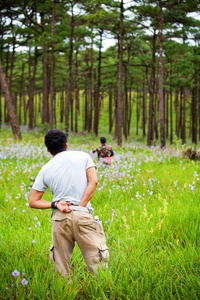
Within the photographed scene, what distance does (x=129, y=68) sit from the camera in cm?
2947

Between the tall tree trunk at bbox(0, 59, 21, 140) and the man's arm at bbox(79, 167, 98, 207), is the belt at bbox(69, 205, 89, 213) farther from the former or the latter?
the tall tree trunk at bbox(0, 59, 21, 140)

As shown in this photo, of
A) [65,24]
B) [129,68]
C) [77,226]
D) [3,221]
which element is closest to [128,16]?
[65,24]

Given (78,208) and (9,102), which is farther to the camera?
(9,102)

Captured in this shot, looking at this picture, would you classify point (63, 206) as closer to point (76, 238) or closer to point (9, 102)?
point (76, 238)

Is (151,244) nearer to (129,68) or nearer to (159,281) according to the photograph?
(159,281)

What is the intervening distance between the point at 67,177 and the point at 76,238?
0.64 m

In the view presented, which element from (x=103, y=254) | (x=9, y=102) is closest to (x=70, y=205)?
(x=103, y=254)

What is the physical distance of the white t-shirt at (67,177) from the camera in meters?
2.91

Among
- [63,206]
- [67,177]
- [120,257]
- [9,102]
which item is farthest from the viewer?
[9,102]

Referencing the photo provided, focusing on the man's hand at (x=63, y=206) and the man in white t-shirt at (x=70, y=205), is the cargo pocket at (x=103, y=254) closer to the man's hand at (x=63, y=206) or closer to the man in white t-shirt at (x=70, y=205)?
the man in white t-shirt at (x=70, y=205)

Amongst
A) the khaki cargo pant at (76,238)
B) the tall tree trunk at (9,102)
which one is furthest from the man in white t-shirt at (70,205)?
the tall tree trunk at (9,102)

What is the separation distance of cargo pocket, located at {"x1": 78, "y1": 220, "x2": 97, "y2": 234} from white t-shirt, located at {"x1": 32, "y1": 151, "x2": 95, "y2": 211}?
0.23 metres

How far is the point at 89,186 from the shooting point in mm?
2936

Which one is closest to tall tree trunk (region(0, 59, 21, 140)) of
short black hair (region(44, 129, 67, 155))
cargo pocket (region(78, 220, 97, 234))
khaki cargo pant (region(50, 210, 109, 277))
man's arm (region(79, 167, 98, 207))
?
short black hair (region(44, 129, 67, 155))
